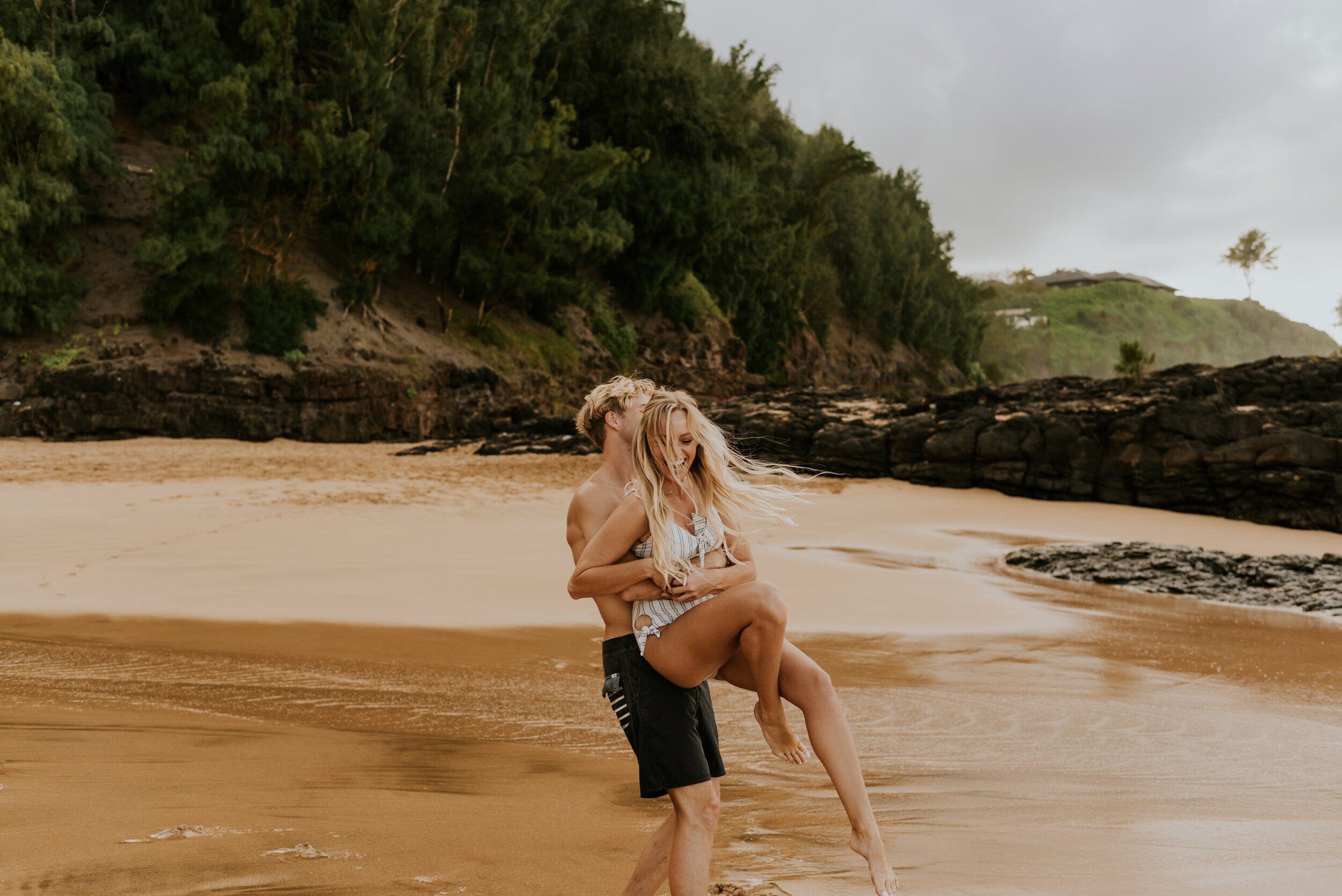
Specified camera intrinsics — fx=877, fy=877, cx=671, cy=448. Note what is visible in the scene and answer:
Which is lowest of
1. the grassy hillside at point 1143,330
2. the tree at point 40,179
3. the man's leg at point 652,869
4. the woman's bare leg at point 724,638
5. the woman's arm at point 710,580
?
the man's leg at point 652,869

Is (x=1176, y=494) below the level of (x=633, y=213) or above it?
below

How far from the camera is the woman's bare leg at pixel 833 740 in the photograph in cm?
207

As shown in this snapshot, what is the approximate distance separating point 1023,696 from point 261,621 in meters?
4.67

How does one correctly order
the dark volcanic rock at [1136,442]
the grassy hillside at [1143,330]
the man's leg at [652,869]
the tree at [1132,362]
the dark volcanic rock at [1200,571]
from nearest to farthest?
the man's leg at [652,869] → the dark volcanic rock at [1200,571] → the dark volcanic rock at [1136,442] → the tree at [1132,362] → the grassy hillside at [1143,330]

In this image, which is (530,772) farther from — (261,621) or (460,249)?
(460,249)

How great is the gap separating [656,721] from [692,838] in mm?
274

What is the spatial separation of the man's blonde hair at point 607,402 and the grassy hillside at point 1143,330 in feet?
225

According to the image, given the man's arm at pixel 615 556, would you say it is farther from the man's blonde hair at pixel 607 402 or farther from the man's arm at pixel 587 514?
the man's blonde hair at pixel 607 402

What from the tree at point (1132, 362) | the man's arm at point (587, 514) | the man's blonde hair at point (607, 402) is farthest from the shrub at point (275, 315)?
the man's arm at point (587, 514)

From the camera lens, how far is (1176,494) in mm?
12805

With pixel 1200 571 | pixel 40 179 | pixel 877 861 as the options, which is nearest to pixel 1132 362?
pixel 1200 571

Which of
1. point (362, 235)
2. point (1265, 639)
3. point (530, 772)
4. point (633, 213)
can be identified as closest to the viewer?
point (530, 772)

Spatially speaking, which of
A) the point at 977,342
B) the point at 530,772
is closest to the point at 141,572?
the point at 530,772

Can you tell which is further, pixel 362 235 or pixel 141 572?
pixel 362 235
